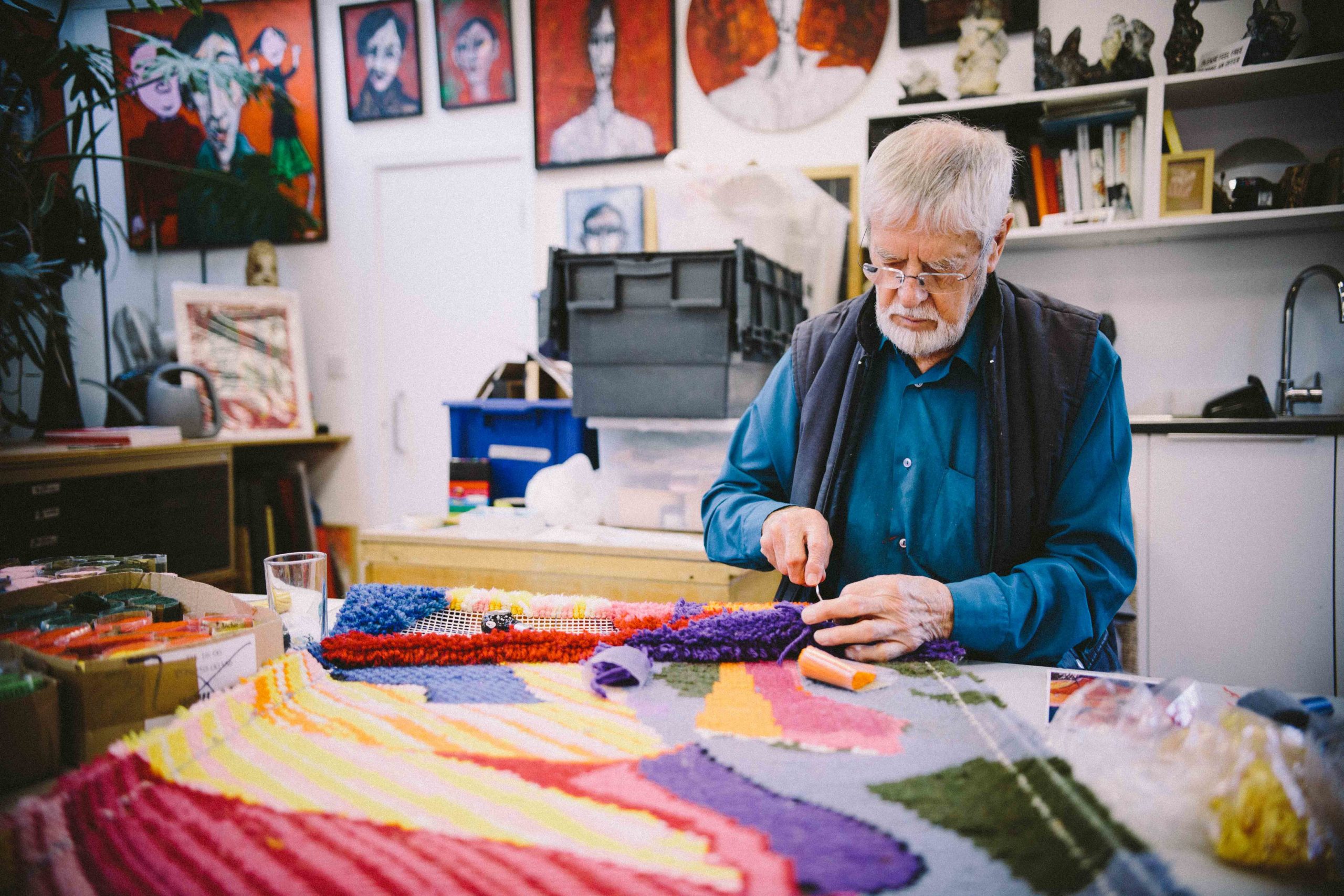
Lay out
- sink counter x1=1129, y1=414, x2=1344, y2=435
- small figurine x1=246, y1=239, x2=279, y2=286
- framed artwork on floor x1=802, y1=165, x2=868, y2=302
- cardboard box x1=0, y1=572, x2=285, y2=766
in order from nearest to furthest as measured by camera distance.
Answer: cardboard box x1=0, y1=572, x2=285, y2=766
sink counter x1=1129, y1=414, x2=1344, y2=435
framed artwork on floor x1=802, y1=165, x2=868, y2=302
small figurine x1=246, y1=239, x2=279, y2=286

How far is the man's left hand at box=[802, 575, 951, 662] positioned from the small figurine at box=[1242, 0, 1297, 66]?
7.33ft

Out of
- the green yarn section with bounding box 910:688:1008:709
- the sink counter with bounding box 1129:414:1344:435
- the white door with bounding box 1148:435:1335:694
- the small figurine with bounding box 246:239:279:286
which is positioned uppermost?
the small figurine with bounding box 246:239:279:286

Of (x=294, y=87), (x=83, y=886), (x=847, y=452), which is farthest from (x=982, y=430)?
(x=294, y=87)

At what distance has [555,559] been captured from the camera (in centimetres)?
197

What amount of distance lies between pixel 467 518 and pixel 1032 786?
184 cm

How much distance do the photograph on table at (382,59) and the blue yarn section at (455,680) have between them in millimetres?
3151

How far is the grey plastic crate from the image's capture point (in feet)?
6.18

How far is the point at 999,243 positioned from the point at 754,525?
1.97 feet

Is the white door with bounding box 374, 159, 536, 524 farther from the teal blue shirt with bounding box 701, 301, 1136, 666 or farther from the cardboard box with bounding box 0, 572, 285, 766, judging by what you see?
the cardboard box with bounding box 0, 572, 285, 766

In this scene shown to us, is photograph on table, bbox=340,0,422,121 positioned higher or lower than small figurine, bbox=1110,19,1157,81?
higher

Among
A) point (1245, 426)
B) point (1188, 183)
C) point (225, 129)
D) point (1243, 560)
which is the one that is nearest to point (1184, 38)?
point (1188, 183)

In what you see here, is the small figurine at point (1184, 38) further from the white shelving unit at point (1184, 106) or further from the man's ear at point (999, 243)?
the man's ear at point (999, 243)

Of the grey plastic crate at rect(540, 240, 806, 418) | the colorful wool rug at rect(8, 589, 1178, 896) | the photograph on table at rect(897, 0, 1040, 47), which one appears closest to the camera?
the colorful wool rug at rect(8, 589, 1178, 896)

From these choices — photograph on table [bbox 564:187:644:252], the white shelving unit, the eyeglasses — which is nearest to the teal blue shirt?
the eyeglasses
